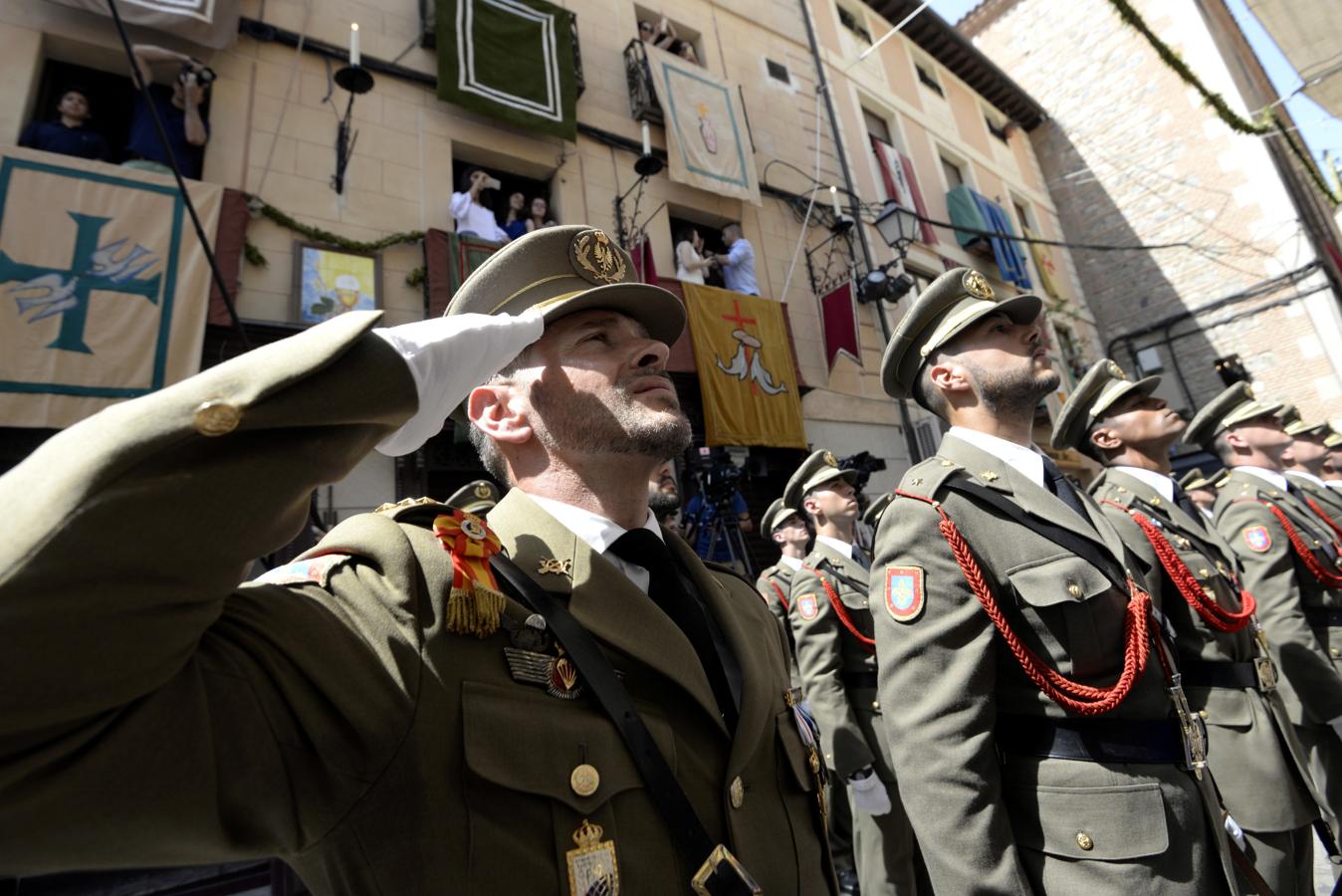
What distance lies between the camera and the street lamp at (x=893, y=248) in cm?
902

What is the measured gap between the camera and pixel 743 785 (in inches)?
49.8

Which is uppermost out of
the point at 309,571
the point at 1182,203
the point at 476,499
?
the point at 1182,203

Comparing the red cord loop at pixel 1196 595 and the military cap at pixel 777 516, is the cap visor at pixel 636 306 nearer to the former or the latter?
the red cord loop at pixel 1196 595

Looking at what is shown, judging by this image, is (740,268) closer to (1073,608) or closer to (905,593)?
(905,593)

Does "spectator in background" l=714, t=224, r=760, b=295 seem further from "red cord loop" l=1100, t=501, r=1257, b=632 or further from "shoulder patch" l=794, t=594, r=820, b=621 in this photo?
"red cord loop" l=1100, t=501, r=1257, b=632

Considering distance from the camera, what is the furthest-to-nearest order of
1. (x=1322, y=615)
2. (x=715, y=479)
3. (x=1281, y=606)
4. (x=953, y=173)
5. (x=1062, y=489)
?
(x=953, y=173), (x=715, y=479), (x=1322, y=615), (x=1281, y=606), (x=1062, y=489)

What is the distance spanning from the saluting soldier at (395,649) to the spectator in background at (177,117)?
625 cm

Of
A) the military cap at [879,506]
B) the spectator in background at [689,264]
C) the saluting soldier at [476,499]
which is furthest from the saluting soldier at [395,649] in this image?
the spectator in background at [689,264]

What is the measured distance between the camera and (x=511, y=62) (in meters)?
8.02

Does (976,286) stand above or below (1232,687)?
above

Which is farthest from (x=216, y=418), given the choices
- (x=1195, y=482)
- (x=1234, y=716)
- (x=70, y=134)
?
(x=1195, y=482)

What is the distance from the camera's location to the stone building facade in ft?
48.6

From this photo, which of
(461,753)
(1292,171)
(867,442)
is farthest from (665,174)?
(1292,171)

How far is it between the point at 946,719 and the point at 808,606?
2.33m
